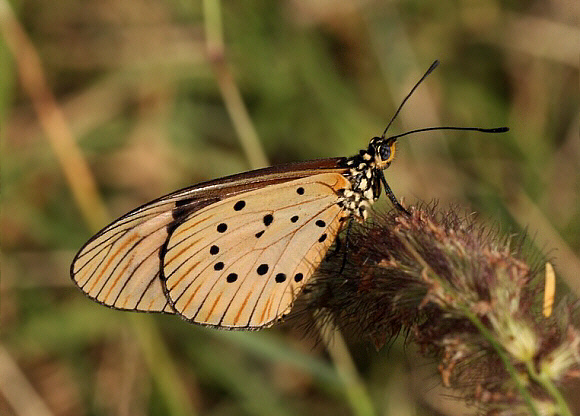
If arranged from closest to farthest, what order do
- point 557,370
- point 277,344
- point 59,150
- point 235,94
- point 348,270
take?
1. point 557,370
2. point 348,270
3. point 277,344
4. point 235,94
5. point 59,150

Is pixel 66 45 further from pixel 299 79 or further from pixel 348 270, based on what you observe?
pixel 348 270

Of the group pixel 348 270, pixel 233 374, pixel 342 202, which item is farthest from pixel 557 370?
pixel 233 374

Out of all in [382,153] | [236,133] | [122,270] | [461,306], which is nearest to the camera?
[461,306]

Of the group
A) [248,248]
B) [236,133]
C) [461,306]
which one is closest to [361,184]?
[248,248]

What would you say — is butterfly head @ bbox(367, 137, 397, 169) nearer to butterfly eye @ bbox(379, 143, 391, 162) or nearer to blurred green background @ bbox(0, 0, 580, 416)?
butterfly eye @ bbox(379, 143, 391, 162)

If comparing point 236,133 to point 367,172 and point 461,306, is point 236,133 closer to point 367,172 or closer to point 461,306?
point 367,172

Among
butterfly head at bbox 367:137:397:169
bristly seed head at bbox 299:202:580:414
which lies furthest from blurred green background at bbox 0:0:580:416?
bristly seed head at bbox 299:202:580:414

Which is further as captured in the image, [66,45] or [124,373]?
[66,45]

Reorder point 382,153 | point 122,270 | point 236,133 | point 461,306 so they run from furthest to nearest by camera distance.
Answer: point 236,133
point 382,153
point 122,270
point 461,306
